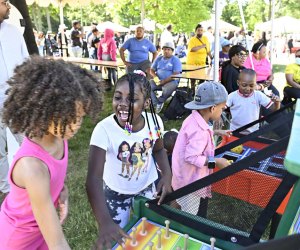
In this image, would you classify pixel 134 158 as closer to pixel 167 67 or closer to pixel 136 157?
pixel 136 157

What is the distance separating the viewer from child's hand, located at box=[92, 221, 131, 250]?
1.15 m

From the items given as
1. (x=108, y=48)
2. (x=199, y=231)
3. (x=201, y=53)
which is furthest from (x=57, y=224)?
(x=108, y=48)

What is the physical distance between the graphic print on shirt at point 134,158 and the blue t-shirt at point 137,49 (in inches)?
207

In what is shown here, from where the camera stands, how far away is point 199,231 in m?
1.17

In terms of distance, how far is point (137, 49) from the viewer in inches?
262

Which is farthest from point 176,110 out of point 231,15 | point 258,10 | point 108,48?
point 231,15

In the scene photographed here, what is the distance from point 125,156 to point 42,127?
0.60 metres

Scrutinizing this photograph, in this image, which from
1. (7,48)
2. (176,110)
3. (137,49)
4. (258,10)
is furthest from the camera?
(258,10)

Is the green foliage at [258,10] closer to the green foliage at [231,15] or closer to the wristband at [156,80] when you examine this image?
the green foliage at [231,15]

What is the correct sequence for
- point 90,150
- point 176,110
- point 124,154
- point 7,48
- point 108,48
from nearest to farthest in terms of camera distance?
point 90,150 < point 124,154 < point 7,48 < point 176,110 < point 108,48

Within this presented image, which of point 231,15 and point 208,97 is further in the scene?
point 231,15

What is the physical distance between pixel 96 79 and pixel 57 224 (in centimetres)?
52

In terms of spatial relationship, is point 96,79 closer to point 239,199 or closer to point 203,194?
point 203,194

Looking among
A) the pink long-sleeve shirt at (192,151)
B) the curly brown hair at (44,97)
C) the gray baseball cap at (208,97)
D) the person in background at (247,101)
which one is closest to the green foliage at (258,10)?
the person in background at (247,101)
